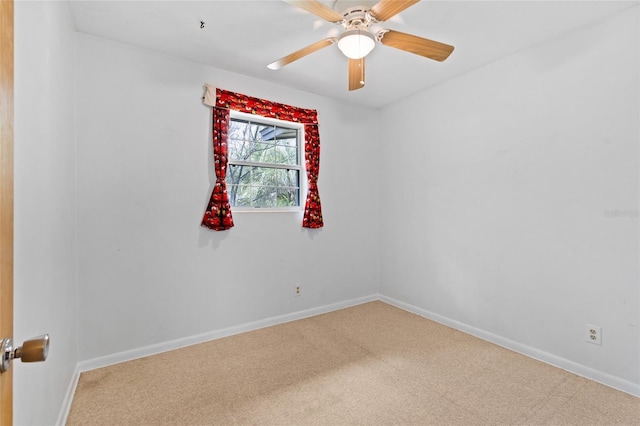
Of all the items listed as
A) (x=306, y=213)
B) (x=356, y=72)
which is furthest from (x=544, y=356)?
(x=356, y=72)

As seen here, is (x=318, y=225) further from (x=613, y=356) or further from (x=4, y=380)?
(x=4, y=380)

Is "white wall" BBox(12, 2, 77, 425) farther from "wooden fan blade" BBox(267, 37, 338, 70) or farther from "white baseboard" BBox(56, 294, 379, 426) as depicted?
"wooden fan blade" BBox(267, 37, 338, 70)

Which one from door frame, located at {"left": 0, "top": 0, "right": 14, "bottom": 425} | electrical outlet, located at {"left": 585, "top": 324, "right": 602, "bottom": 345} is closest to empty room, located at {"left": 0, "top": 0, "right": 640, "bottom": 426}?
electrical outlet, located at {"left": 585, "top": 324, "right": 602, "bottom": 345}

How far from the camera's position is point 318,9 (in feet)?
5.36

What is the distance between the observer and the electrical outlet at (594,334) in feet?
6.97

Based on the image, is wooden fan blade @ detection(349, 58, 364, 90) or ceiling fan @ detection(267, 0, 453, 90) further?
wooden fan blade @ detection(349, 58, 364, 90)

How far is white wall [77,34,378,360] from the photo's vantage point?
2.30 meters

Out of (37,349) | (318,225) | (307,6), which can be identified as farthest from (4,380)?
(318,225)

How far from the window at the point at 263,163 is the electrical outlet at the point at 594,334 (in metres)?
2.66

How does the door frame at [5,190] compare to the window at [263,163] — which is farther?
the window at [263,163]

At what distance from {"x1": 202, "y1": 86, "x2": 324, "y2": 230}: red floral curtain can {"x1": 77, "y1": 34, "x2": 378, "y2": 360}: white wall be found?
0.10 metres

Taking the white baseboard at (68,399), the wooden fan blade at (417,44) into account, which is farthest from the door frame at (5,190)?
the wooden fan blade at (417,44)

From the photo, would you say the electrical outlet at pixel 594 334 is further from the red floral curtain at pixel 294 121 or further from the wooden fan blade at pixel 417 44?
the red floral curtain at pixel 294 121

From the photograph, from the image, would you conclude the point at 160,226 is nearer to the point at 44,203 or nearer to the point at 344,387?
the point at 44,203
